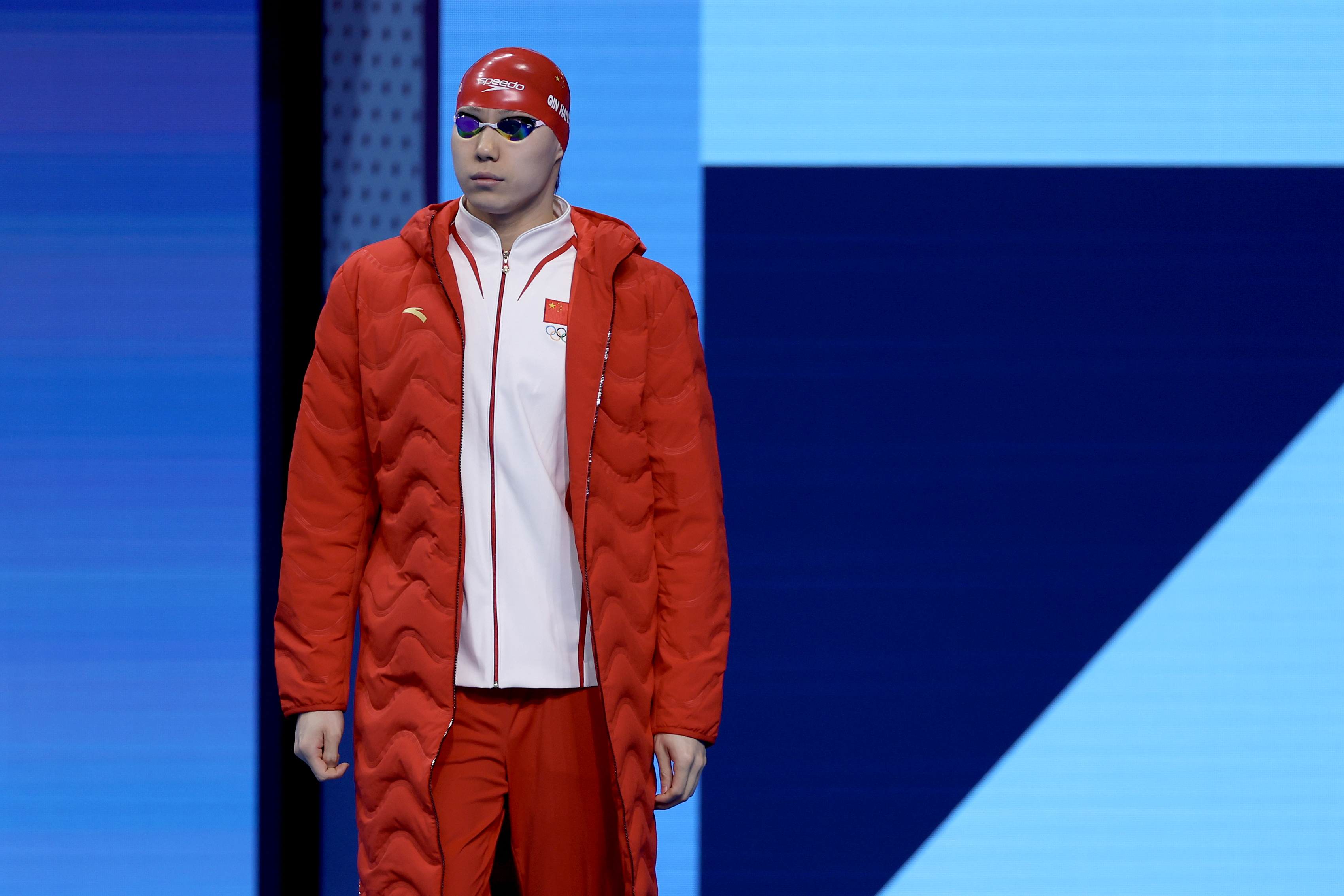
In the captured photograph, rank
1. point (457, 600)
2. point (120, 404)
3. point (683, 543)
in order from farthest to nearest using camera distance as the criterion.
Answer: point (120, 404) < point (683, 543) < point (457, 600)

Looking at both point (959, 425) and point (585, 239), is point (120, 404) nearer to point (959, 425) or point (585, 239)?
point (585, 239)

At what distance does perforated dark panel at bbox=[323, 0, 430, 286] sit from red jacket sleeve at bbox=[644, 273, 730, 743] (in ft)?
3.11

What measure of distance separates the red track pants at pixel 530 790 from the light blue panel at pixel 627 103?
1.05m

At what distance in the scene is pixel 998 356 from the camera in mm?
2496

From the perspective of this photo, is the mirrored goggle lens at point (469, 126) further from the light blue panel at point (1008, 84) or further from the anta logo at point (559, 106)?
the light blue panel at point (1008, 84)

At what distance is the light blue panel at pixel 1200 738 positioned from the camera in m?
2.52

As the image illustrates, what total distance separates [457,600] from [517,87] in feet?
2.29

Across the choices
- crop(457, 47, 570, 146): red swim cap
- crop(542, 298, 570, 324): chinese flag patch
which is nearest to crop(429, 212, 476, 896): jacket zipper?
crop(542, 298, 570, 324): chinese flag patch

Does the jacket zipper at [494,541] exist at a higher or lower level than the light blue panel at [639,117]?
lower

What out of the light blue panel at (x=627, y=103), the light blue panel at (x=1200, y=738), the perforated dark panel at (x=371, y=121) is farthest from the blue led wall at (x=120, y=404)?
the light blue panel at (x=1200, y=738)

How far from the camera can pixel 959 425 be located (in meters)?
2.50

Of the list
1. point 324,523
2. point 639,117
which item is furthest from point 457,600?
point 639,117

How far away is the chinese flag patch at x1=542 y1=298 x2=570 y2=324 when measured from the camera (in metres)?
1.71

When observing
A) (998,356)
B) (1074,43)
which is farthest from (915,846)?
(1074,43)
